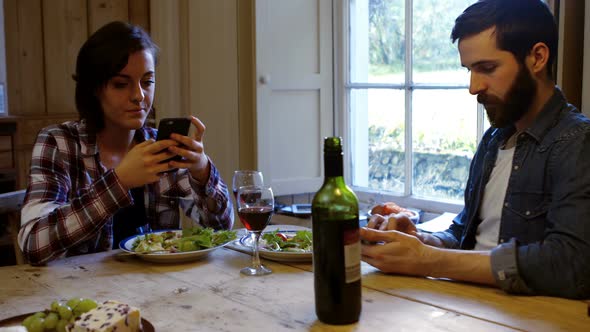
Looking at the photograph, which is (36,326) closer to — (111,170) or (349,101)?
(111,170)

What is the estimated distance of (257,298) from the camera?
50.9 inches

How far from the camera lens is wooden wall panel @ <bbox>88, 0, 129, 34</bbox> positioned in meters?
3.73

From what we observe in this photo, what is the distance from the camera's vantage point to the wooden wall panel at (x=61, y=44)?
361 cm

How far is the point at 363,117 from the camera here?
3498 mm

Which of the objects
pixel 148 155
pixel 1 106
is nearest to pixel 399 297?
pixel 148 155

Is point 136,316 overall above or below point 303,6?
below

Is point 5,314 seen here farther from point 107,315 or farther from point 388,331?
point 388,331

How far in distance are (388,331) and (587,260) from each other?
0.50 meters

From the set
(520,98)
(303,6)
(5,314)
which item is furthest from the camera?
(303,6)

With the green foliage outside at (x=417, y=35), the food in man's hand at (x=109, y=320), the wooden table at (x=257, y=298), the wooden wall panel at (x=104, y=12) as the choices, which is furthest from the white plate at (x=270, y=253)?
the wooden wall panel at (x=104, y=12)

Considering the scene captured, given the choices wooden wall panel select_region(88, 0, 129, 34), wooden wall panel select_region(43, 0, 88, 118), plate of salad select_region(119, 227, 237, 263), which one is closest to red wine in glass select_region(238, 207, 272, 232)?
plate of salad select_region(119, 227, 237, 263)

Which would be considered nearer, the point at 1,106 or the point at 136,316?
the point at 136,316

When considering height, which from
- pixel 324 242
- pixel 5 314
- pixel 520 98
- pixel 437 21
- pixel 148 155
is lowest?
pixel 5 314

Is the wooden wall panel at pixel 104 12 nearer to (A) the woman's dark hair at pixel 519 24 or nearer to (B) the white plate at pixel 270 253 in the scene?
(B) the white plate at pixel 270 253
